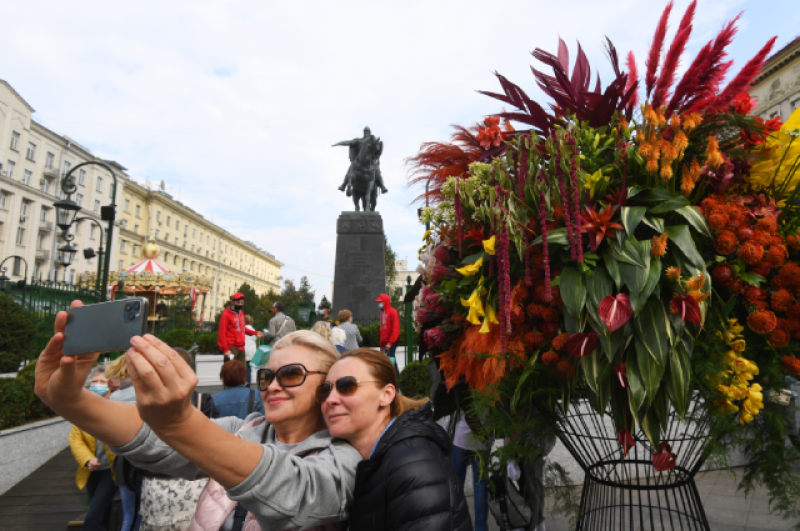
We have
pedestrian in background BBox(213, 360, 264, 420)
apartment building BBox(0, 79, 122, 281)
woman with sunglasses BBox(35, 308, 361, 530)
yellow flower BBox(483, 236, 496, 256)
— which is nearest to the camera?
woman with sunglasses BBox(35, 308, 361, 530)

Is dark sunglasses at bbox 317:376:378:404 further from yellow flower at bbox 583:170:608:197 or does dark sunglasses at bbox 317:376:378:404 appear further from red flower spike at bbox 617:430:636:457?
yellow flower at bbox 583:170:608:197

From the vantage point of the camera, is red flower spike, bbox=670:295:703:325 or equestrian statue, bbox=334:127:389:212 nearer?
red flower spike, bbox=670:295:703:325

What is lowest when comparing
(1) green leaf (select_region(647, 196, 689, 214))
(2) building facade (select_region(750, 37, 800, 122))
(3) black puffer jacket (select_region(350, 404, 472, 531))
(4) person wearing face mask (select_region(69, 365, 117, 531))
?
(4) person wearing face mask (select_region(69, 365, 117, 531))

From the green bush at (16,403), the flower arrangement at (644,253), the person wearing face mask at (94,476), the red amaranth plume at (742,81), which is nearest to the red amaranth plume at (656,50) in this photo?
the flower arrangement at (644,253)

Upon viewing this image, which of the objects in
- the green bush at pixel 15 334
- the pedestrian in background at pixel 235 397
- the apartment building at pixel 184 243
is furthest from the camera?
the apartment building at pixel 184 243

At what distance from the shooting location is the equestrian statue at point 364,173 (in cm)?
1841

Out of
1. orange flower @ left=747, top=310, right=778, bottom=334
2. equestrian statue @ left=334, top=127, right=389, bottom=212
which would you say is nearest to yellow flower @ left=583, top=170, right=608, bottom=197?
orange flower @ left=747, top=310, right=778, bottom=334

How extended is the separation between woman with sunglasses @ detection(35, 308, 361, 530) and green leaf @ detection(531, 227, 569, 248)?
0.91 m

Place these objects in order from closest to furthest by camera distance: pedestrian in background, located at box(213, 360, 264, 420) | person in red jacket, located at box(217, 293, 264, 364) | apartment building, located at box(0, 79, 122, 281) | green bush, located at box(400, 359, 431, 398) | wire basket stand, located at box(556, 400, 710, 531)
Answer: wire basket stand, located at box(556, 400, 710, 531) < pedestrian in background, located at box(213, 360, 264, 420) < green bush, located at box(400, 359, 431, 398) < person in red jacket, located at box(217, 293, 264, 364) < apartment building, located at box(0, 79, 122, 281)

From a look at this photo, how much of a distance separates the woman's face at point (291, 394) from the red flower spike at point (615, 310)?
102 cm

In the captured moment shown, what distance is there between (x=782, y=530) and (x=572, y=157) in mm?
4515

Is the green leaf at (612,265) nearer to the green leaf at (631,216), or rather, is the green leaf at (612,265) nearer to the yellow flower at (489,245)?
the green leaf at (631,216)

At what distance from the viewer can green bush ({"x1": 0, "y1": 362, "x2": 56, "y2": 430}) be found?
20.5 ft

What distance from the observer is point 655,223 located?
58.1 inches
